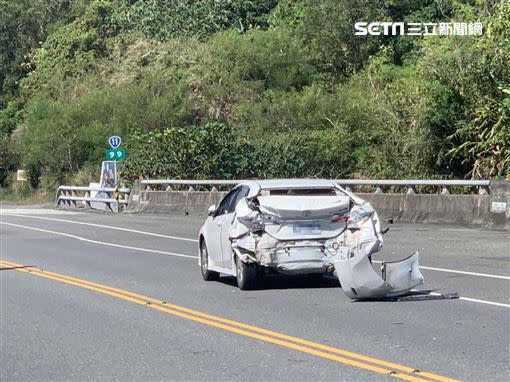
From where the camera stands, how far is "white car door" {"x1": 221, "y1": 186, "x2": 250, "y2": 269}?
13.4m

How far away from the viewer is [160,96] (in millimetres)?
48594

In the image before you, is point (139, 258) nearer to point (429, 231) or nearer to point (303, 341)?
point (429, 231)

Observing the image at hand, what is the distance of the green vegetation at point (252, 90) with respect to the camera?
29.8 meters

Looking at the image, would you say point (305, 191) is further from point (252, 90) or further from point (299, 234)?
point (252, 90)

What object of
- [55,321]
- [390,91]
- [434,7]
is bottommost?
[55,321]

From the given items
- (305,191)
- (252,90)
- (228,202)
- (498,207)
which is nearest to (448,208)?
(498,207)

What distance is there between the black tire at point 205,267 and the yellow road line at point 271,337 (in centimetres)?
149

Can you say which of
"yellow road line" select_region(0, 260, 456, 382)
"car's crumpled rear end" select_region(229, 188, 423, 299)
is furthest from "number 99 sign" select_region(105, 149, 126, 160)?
"car's crumpled rear end" select_region(229, 188, 423, 299)

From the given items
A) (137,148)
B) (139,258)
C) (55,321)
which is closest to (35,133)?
(137,148)

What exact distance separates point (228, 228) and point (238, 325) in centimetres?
315

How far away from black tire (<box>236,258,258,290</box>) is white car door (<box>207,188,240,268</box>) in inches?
32.2

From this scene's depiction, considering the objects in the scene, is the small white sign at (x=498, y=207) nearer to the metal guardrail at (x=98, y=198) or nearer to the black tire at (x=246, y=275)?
the black tire at (x=246, y=275)

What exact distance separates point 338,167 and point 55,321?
28.3 m

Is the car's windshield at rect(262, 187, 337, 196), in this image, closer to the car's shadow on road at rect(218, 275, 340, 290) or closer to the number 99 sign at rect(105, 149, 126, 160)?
the car's shadow on road at rect(218, 275, 340, 290)
